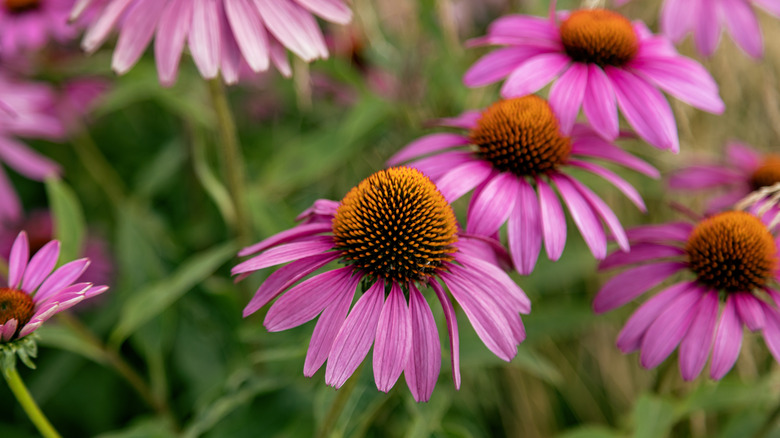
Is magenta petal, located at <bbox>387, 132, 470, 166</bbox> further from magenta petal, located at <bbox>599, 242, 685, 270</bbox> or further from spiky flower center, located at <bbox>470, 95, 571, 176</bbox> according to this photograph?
magenta petal, located at <bbox>599, 242, 685, 270</bbox>

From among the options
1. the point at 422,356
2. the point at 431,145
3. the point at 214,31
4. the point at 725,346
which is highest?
the point at 214,31

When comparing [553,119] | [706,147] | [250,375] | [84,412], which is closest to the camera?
[553,119]

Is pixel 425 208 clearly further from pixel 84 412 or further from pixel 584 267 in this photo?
pixel 84 412

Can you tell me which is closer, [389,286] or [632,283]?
[389,286]

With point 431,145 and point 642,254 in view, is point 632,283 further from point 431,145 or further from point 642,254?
point 431,145

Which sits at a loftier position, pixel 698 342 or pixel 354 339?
pixel 354 339

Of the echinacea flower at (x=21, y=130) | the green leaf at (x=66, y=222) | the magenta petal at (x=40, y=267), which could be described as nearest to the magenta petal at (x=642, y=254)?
the magenta petal at (x=40, y=267)

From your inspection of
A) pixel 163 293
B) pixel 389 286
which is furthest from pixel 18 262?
pixel 389 286

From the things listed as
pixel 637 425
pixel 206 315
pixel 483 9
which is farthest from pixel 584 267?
pixel 483 9

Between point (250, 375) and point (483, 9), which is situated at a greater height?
point (483, 9)
